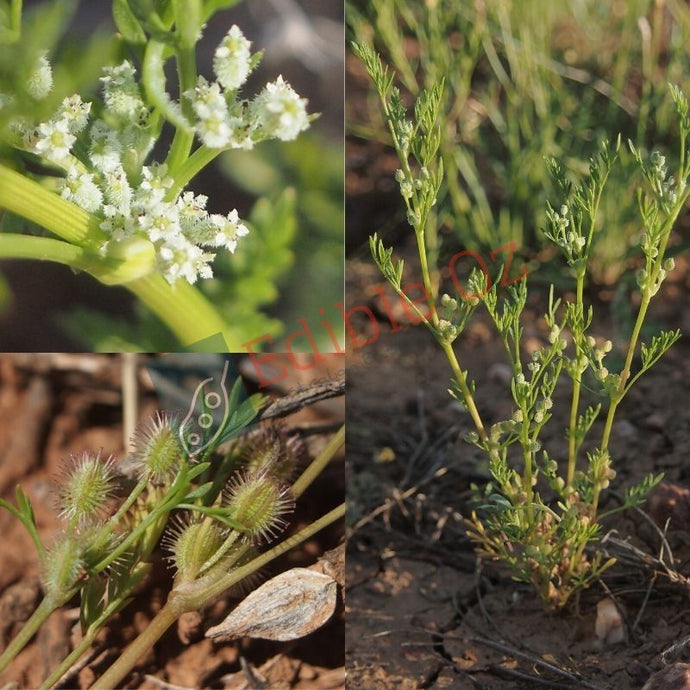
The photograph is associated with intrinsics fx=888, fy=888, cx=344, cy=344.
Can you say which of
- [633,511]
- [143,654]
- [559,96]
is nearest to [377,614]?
[143,654]

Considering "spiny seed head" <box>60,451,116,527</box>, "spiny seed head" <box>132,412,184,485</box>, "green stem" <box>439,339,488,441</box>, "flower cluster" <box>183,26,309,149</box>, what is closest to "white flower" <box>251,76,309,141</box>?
"flower cluster" <box>183,26,309,149</box>

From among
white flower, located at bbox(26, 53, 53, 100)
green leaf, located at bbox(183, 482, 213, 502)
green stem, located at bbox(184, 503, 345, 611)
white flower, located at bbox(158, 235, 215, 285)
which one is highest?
white flower, located at bbox(26, 53, 53, 100)

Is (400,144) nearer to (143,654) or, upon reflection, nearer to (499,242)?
(143,654)

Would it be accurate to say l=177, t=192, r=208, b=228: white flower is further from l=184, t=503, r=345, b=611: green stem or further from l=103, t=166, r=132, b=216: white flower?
l=184, t=503, r=345, b=611: green stem

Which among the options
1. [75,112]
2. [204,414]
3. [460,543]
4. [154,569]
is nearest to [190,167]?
[75,112]

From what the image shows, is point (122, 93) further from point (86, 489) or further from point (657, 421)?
point (657, 421)

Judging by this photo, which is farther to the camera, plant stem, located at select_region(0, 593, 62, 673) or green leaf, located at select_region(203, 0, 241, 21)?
plant stem, located at select_region(0, 593, 62, 673)

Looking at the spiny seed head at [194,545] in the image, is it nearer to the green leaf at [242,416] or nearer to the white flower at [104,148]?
the green leaf at [242,416]
